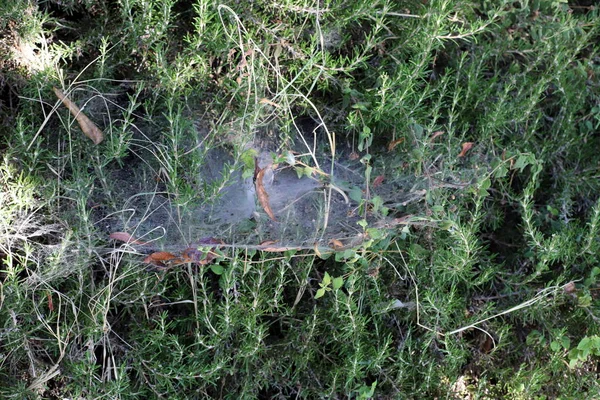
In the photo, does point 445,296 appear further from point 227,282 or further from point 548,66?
point 548,66

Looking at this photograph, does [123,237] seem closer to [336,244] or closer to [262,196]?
[262,196]

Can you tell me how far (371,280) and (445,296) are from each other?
305mm

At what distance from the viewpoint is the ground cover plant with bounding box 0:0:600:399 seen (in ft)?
7.58

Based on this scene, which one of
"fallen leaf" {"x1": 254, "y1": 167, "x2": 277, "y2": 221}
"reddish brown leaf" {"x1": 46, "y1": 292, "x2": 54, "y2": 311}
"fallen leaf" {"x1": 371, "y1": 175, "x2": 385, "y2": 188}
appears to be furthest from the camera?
"fallen leaf" {"x1": 371, "y1": 175, "x2": 385, "y2": 188}

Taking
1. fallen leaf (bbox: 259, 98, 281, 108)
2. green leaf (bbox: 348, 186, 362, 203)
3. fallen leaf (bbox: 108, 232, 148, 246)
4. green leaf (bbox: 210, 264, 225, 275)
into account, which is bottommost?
green leaf (bbox: 210, 264, 225, 275)

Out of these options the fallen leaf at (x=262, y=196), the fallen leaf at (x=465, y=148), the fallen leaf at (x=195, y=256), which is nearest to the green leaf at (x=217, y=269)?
the fallen leaf at (x=195, y=256)

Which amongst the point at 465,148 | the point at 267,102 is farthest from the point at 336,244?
the point at 465,148

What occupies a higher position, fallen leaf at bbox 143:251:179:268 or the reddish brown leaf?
fallen leaf at bbox 143:251:179:268

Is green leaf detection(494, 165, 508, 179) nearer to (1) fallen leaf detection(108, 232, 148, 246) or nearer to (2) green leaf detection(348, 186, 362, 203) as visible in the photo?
(2) green leaf detection(348, 186, 362, 203)

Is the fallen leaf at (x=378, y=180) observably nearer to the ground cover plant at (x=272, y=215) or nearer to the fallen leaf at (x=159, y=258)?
the ground cover plant at (x=272, y=215)

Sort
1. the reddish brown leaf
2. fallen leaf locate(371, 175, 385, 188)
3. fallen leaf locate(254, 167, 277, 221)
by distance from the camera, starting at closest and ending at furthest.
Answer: the reddish brown leaf < fallen leaf locate(254, 167, 277, 221) < fallen leaf locate(371, 175, 385, 188)

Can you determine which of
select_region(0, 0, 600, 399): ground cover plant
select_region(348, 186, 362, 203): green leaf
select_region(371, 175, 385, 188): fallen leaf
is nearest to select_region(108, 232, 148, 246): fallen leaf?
select_region(0, 0, 600, 399): ground cover plant

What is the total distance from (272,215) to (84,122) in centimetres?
84

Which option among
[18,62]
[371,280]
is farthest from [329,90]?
[18,62]
